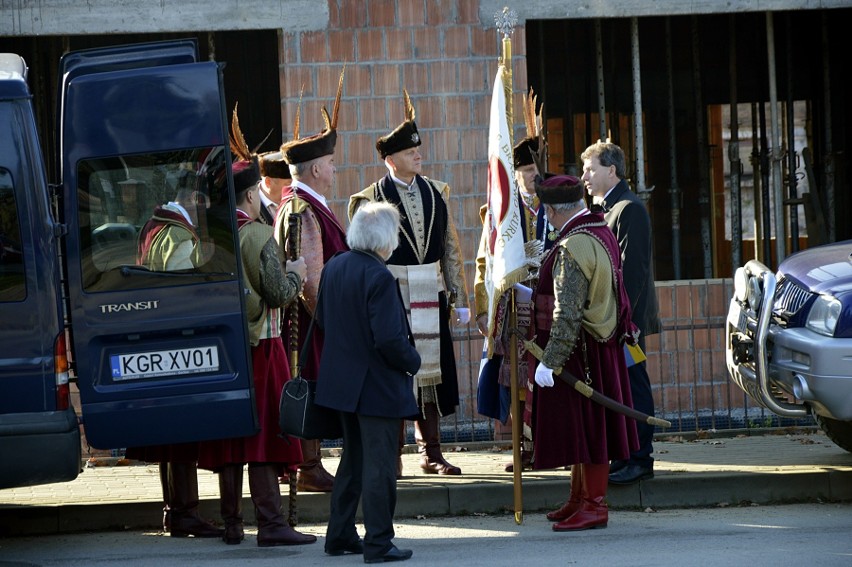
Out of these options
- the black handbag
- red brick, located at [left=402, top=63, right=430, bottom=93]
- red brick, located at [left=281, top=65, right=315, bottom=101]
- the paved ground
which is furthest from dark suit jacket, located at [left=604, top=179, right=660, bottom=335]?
red brick, located at [left=281, top=65, right=315, bottom=101]

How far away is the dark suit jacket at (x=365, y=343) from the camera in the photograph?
6844 millimetres

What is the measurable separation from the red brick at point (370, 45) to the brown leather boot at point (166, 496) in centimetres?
437

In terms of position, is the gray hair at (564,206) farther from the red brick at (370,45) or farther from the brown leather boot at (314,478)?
the red brick at (370,45)

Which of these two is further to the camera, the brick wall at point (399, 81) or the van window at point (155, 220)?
the brick wall at point (399, 81)

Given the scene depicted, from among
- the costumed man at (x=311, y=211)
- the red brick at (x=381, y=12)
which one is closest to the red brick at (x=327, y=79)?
the red brick at (x=381, y=12)

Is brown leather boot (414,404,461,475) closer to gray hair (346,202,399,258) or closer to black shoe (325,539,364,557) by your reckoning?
black shoe (325,539,364,557)

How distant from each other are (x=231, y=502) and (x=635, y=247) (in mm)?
2800

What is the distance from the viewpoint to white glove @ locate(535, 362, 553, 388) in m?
7.55

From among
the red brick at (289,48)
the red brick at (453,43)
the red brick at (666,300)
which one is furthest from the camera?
the red brick at (666,300)

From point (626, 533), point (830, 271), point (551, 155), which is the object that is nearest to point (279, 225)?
point (626, 533)

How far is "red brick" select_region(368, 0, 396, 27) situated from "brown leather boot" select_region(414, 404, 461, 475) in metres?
3.45

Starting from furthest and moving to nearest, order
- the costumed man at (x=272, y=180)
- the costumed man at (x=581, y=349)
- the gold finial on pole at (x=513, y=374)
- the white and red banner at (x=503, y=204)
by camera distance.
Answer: the costumed man at (x=272, y=180) < the white and red banner at (x=503, y=204) < the gold finial on pole at (x=513, y=374) < the costumed man at (x=581, y=349)

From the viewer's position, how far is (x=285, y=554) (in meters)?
7.29

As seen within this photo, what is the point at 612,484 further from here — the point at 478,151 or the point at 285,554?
the point at 478,151
